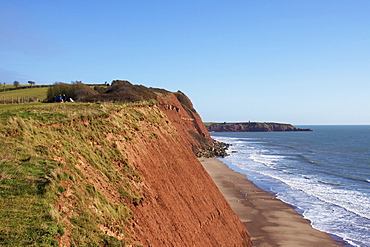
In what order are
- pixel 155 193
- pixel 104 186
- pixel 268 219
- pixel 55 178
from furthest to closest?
1. pixel 268 219
2. pixel 155 193
3. pixel 104 186
4. pixel 55 178

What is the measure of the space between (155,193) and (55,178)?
19.1 feet

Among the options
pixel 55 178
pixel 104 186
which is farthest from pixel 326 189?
pixel 55 178

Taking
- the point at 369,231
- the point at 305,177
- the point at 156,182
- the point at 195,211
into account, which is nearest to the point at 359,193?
the point at 305,177

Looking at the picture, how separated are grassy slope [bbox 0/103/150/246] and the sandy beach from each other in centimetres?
1392

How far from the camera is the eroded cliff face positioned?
33.0 feet

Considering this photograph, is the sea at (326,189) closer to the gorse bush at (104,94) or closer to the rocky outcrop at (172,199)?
the rocky outcrop at (172,199)

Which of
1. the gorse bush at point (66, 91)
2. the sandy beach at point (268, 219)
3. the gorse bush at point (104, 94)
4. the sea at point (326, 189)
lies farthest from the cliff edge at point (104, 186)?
the gorse bush at point (66, 91)

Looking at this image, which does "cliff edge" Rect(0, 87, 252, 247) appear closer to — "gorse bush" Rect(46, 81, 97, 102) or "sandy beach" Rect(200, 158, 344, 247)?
"sandy beach" Rect(200, 158, 344, 247)

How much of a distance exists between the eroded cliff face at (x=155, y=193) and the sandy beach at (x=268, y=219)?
15.1ft

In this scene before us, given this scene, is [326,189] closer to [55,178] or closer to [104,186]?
[104,186]

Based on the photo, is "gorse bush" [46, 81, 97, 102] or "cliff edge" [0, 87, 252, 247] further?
"gorse bush" [46, 81, 97, 102]

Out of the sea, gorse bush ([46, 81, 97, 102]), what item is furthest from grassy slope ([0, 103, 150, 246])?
gorse bush ([46, 81, 97, 102])

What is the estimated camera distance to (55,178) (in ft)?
30.9

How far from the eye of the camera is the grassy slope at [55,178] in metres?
7.43
